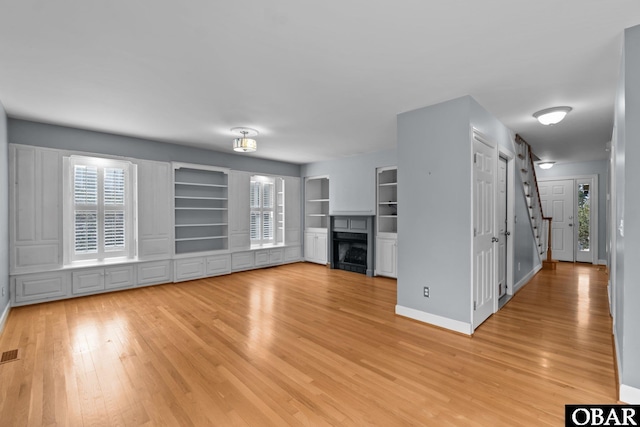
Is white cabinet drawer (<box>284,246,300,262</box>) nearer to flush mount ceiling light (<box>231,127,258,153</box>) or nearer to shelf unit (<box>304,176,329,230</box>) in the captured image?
shelf unit (<box>304,176,329,230</box>)

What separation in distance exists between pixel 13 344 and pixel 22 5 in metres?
3.14

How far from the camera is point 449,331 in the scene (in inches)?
129

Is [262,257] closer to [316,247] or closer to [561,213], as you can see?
[316,247]

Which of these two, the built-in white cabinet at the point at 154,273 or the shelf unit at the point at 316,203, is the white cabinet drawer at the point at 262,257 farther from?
the built-in white cabinet at the point at 154,273

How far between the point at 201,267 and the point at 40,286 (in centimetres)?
237

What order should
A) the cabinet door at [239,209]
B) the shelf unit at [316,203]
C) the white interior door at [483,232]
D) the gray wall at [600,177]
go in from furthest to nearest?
the shelf unit at [316,203] < the gray wall at [600,177] < the cabinet door at [239,209] < the white interior door at [483,232]

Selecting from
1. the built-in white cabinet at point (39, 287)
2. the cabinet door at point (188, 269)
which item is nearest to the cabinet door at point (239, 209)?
the cabinet door at point (188, 269)

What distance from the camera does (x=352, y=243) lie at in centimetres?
675

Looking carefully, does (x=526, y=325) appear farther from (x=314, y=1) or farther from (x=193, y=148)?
(x=193, y=148)

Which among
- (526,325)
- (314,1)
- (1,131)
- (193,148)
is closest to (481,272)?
(526,325)

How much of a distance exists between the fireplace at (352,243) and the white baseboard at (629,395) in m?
4.26

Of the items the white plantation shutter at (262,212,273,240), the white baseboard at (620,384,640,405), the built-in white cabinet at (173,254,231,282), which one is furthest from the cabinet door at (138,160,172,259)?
the white baseboard at (620,384,640,405)

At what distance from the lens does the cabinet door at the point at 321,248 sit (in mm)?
7449

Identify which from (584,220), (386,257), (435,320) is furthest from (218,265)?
(584,220)
